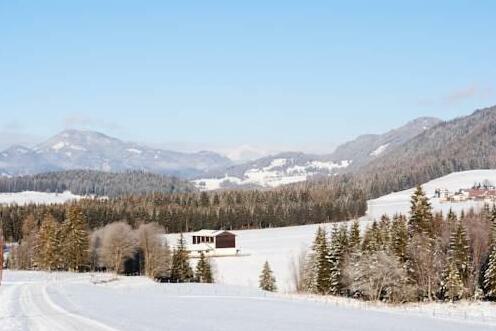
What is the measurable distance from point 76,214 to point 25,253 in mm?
20802

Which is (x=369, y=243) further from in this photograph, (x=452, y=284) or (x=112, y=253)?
(x=112, y=253)

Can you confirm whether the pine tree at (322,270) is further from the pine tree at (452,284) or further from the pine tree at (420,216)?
the pine tree at (452,284)

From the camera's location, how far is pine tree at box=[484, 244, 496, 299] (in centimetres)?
7150

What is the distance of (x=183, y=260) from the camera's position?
323ft

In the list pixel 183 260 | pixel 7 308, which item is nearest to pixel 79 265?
pixel 183 260

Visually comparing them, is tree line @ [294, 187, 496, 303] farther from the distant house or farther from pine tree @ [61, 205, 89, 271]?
the distant house

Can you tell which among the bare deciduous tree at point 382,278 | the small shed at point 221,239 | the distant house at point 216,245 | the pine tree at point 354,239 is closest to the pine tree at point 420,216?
the bare deciduous tree at point 382,278

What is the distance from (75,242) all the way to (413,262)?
189 feet

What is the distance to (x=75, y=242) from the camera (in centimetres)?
10594

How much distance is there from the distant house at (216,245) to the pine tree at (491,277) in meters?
79.8

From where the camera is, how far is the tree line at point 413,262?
240 feet

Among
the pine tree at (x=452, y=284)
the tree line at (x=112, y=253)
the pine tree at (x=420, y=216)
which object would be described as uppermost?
the pine tree at (x=420, y=216)

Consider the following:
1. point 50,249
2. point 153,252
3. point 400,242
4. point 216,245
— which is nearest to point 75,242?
point 50,249

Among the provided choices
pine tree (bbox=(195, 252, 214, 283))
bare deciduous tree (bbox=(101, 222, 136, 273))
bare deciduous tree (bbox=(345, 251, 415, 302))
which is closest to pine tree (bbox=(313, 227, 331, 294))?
bare deciduous tree (bbox=(345, 251, 415, 302))
